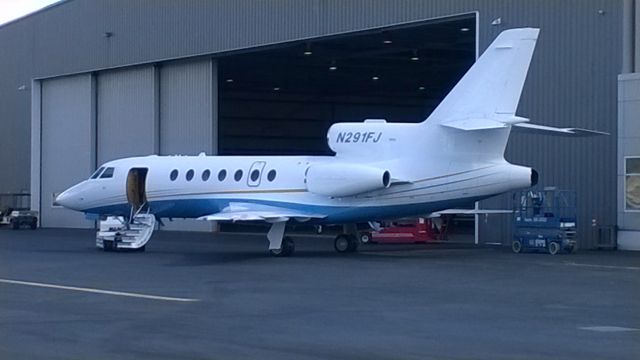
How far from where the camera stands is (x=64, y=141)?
2469 inches

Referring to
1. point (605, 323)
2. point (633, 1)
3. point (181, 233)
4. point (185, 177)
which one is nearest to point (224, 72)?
point (181, 233)

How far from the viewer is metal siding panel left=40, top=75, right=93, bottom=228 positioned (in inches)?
2406

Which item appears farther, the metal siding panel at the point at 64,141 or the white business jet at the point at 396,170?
the metal siding panel at the point at 64,141

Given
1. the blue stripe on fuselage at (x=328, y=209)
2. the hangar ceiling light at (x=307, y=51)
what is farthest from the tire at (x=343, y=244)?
the hangar ceiling light at (x=307, y=51)

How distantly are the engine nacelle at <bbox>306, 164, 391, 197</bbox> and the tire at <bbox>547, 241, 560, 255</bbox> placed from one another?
681 centimetres

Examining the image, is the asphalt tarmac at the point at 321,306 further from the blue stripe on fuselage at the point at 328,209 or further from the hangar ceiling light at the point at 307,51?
the hangar ceiling light at the point at 307,51

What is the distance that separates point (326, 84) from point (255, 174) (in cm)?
3141

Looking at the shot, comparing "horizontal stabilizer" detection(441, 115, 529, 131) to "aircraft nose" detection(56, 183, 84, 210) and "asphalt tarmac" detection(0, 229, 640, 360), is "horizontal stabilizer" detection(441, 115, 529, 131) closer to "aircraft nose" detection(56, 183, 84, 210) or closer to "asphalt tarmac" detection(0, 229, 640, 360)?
"asphalt tarmac" detection(0, 229, 640, 360)

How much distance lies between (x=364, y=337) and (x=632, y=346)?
11.5 feet

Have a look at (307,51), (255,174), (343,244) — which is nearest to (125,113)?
(307,51)

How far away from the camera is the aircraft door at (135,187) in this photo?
3844 cm

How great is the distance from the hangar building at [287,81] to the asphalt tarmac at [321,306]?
5511mm

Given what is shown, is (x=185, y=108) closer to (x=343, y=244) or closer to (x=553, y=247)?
(x=343, y=244)

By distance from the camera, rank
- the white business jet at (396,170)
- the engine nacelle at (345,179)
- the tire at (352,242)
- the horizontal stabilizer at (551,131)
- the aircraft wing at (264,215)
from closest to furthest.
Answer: the horizontal stabilizer at (551,131), the white business jet at (396,170), the engine nacelle at (345,179), the aircraft wing at (264,215), the tire at (352,242)
